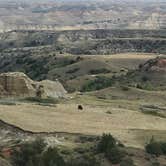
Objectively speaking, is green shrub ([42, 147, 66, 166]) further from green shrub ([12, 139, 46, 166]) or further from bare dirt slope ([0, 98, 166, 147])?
bare dirt slope ([0, 98, 166, 147])

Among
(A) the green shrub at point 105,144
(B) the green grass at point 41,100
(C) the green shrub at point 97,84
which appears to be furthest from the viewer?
(C) the green shrub at point 97,84

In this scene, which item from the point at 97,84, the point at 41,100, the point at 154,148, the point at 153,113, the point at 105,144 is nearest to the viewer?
the point at 105,144

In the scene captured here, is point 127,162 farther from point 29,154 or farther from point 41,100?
point 41,100

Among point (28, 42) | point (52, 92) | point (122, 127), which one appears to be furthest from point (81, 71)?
point (28, 42)

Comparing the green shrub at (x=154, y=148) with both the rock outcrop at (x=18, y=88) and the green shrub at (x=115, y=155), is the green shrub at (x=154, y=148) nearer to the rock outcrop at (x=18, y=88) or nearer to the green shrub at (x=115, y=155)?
the green shrub at (x=115, y=155)

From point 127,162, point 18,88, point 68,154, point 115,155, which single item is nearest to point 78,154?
point 68,154

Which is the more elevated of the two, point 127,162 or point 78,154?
point 127,162

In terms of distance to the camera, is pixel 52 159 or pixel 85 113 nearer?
pixel 52 159

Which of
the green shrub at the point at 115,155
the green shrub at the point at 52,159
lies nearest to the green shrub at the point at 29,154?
the green shrub at the point at 52,159

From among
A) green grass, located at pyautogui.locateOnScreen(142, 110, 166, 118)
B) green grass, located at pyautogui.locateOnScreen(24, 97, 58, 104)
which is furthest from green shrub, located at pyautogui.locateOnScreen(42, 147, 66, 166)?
green grass, located at pyautogui.locateOnScreen(24, 97, 58, 104)

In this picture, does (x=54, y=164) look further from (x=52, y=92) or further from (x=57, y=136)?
(x=52, y=92)

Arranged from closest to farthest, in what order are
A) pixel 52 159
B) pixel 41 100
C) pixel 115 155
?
pixel 52 159 → pixel 115 155 → pixel 41 100
